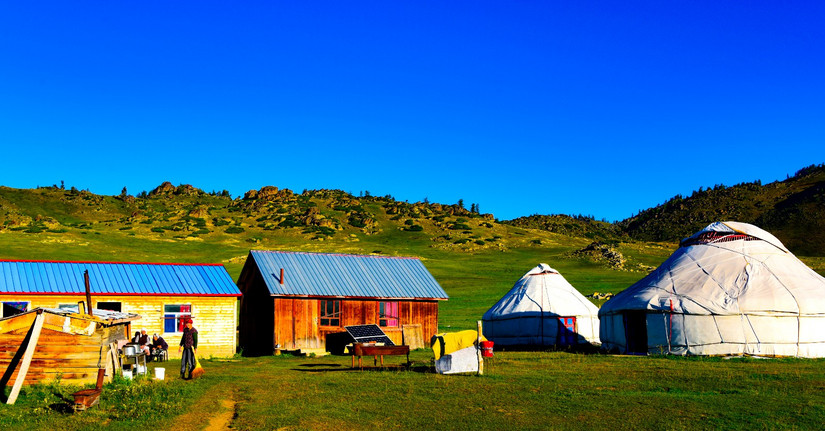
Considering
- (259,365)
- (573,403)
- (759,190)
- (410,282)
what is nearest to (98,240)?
(410,282)

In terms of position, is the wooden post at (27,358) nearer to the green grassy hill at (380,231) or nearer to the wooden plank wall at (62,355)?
the wooden plank wall at (62,355)

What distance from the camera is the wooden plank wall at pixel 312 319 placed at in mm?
31812

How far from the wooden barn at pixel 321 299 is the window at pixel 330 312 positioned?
0.03m

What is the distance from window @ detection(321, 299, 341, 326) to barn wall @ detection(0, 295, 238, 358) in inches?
154

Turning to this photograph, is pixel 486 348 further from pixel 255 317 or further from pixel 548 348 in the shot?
pixel 255 317

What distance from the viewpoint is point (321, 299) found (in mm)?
32938

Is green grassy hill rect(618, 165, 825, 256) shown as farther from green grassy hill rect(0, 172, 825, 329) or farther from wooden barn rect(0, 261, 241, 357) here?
wooden barn rect(0, 261, 241, 357)

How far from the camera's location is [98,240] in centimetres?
9144

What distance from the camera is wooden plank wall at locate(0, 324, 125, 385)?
17.8m

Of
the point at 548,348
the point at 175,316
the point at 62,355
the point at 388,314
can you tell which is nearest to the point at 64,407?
the point at 62,355

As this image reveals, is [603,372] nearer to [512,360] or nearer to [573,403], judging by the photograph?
[512,360]

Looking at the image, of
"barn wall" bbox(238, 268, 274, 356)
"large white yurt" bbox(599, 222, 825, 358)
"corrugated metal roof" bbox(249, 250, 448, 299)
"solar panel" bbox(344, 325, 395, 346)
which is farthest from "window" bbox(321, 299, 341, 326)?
"large white yurt" bbox(599, 222, 825, 358)

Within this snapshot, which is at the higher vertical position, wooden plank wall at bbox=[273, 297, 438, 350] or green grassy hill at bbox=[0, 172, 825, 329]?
green grassy hill at bbox=[0, 172, 825, 329]

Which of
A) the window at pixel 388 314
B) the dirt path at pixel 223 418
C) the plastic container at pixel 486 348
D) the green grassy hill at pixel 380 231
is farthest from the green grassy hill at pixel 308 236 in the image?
the dirt path at pixel 223 418
